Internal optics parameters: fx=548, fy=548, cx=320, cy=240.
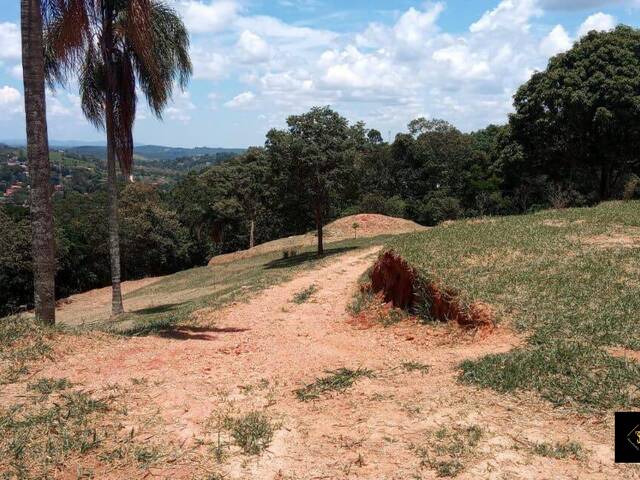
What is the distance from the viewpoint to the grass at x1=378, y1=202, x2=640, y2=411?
515cm

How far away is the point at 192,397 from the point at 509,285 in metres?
4.96

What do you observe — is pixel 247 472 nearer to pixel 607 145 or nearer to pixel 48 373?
pixel 48 373

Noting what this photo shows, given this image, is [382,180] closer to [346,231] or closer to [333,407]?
[346,231]

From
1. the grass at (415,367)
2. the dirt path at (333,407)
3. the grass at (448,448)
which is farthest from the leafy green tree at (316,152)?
the grass at (448,448)

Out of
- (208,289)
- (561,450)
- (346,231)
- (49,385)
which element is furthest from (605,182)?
(49,385)

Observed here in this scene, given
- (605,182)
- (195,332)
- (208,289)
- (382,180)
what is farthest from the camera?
(382,180)

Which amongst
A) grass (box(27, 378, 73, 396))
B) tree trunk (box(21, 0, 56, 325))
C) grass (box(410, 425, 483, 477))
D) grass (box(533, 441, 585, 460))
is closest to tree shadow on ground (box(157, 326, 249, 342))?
tree trunk (box(21, 0, 56, 325))

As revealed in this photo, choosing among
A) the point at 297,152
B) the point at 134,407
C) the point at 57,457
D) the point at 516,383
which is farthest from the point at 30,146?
the point at 297,152

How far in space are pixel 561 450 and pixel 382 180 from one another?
143 ft

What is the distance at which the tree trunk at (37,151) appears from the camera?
7625 millimetres

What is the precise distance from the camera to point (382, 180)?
46.8 meters

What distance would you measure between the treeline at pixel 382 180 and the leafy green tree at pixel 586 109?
49 mm

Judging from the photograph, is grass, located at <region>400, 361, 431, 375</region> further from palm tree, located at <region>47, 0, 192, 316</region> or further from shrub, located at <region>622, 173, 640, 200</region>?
shrub, located at <region>622, 173, 640, 200</region>

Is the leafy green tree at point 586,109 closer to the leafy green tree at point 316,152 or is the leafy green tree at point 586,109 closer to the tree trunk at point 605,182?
the tree trunk at point 605,182
